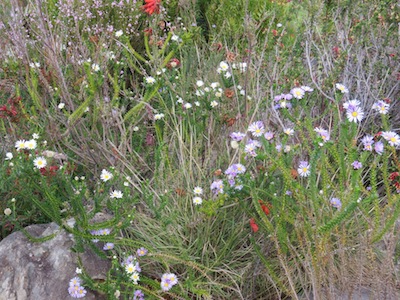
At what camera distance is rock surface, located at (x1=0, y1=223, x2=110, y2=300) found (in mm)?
2182

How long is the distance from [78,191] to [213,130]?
3.08ft

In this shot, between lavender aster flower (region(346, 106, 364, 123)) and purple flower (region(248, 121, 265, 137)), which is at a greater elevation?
lavender aster flower (region(346, 106, 364, 123))

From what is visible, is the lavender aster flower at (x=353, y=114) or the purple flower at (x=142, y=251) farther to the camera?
the purple flower at (x=142, y=251)

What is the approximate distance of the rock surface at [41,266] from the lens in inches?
85.9

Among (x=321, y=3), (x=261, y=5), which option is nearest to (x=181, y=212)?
(x=321, y=3)

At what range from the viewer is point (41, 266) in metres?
2.25

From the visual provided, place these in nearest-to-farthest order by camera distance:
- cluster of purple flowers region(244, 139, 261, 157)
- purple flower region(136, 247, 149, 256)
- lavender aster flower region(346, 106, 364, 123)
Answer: lavender aster flower region(346, 106, 364, 123) → cluster of purple flowers region(244, 139, 261, 157) → purple flower region(136, 247, 149, 256)

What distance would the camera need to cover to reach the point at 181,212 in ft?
8.04

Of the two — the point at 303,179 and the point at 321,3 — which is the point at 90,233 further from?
the point at 321,3

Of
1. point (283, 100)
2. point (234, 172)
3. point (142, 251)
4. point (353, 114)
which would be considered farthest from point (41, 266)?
point (353, 114)

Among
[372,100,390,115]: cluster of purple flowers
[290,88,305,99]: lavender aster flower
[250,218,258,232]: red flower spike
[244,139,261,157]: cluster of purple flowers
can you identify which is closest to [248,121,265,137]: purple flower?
[244,139,261,157]: cluster of purple flowers

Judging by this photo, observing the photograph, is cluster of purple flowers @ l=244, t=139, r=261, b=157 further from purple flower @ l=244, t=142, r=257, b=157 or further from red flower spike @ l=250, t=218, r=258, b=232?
red flower spike @ l=250, t=218, r=258, b=232

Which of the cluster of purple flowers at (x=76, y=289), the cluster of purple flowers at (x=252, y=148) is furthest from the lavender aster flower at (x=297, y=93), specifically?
the cluster of purple flowers at (x=76, y=289)

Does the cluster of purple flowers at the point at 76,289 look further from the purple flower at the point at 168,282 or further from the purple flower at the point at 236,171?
the purple flower at the point at 236,171
